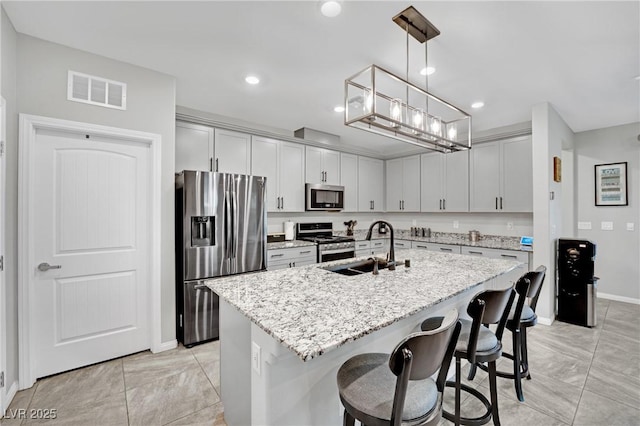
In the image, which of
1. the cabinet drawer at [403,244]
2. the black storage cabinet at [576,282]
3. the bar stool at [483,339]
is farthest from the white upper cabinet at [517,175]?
the bar stool at [483,339]

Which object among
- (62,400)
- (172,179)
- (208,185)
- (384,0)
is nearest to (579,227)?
(384,0)

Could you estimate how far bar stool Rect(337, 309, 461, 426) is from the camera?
3.13 feet

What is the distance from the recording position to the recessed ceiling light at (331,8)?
5.81 ft

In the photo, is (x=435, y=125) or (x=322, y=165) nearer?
(x=435, y=125)

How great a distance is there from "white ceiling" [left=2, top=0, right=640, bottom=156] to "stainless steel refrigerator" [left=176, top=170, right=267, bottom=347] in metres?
1.03

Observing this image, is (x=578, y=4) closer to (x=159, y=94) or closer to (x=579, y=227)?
(x=159, y=94)

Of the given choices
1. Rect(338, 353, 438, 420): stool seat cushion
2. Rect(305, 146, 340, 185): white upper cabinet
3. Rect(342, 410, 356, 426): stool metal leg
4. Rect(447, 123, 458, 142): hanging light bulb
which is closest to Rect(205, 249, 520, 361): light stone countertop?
Rect(338, 353, 438, 420): stool seat cushion

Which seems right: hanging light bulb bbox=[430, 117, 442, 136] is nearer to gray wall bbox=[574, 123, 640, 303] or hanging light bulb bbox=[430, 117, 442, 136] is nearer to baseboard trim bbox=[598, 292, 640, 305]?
gray wall bbox=[574, 123, 640, 303]

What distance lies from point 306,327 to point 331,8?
184 centimetres

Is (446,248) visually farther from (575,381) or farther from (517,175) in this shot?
(575,381)

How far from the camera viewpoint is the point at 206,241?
9.87 feet

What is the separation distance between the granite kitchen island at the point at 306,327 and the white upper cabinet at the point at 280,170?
225 cm

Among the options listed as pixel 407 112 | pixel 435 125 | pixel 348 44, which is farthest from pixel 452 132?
pixel 348 44

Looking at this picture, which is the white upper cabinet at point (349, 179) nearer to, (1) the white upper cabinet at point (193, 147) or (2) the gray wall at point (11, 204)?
(1) the white upper cabinet at point (193, 147)
